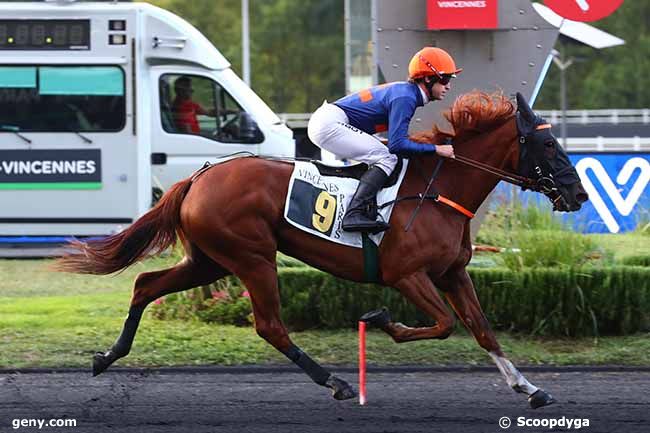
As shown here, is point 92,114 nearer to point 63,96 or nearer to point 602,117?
point 63,96

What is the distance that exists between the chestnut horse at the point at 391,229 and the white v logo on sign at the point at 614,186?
7.20 meters

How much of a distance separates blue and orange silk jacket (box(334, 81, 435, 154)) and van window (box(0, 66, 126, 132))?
799 cm

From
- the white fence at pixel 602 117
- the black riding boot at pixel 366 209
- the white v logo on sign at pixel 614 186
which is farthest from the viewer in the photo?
the white fence at pixel 602 117

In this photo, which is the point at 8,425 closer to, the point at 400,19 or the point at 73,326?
the point at 73,326

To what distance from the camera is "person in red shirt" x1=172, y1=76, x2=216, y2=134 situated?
15.7 meters

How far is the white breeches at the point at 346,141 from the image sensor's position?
7605 millimetres

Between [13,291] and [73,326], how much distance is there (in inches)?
96.9

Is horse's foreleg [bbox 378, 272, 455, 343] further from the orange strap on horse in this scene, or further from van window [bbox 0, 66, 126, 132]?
van window [bbox 0, 66, 126, 132]

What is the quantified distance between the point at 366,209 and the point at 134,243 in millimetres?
1573

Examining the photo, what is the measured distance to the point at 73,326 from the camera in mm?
10023

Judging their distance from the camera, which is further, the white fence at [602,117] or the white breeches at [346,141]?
the white fence at [602,117]

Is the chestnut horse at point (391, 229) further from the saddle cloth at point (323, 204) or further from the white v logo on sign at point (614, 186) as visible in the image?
the white v logo on sign at point (614, 186)

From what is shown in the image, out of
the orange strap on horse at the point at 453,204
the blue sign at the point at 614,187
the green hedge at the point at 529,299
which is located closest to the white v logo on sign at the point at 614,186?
the blue sign at the point at 614,187

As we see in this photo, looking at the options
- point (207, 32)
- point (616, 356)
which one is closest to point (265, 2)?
point (207, 32)
